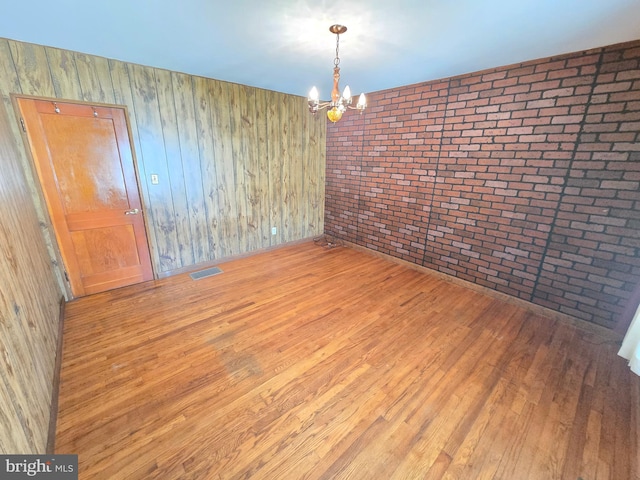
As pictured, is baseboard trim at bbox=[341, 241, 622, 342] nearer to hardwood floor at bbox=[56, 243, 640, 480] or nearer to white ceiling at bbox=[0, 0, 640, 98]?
hardwood floor at bbox=[56, 243, 640, 480]

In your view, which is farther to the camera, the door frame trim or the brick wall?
the door frame trim

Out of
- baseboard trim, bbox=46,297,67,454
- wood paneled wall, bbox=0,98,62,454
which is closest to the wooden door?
wood paneled wall, bbox=0,98,62,454

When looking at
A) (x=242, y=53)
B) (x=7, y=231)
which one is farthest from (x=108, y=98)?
(x=7, y=231)

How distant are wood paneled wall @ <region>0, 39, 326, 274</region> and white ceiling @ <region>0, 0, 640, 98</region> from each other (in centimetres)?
25

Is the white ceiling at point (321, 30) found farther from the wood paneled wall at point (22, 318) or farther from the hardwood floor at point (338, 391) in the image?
the hardwood floor at point (338, 391)

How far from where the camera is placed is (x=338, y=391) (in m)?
1.78

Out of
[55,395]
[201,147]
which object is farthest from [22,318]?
[201,147]

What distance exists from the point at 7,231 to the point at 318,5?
237 centimetres

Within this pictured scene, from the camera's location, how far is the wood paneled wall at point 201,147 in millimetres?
2471

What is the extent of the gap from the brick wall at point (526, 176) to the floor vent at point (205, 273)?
8.73 feet

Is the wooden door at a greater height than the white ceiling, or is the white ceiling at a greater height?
the white ceiling

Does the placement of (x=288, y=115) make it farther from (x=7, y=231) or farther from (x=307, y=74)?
(x=7, y=231)

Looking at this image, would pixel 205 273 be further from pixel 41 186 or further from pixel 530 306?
pixel 530 306

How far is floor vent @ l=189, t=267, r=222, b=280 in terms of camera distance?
11.3 ft
